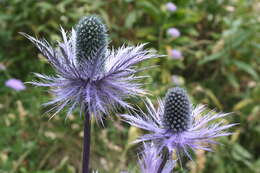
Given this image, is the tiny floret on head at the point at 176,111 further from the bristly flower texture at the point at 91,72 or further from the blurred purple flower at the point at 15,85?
the blurred purple flower at the point at 15,85

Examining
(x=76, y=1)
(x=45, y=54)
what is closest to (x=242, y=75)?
(x=76, y=1)

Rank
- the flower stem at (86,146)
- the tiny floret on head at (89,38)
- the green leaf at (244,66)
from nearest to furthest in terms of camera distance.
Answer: the flower stem at (86,146) < the tiny floret on head at (89,38) < the green leaf at (244,66)

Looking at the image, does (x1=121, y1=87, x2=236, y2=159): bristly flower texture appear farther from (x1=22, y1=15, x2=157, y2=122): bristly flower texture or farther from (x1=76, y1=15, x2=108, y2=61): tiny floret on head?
(x1=76, y1=15, x2=108, y2=61): tiny floret on head

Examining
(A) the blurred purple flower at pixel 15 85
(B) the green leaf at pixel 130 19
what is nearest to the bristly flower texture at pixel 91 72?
(A) the blurred purple flower at pixel 15 85

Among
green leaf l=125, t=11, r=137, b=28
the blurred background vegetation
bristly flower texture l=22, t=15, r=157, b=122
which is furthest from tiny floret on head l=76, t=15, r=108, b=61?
green leaf l=125, t=11, r=137, b=28

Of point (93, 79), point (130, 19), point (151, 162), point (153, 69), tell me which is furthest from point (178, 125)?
point (130, 19)

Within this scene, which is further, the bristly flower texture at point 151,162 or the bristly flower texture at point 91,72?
the bristly flower texture at point 151,162

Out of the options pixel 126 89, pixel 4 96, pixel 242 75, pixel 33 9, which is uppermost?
pixel 33 9

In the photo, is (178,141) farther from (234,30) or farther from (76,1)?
(76,1)
